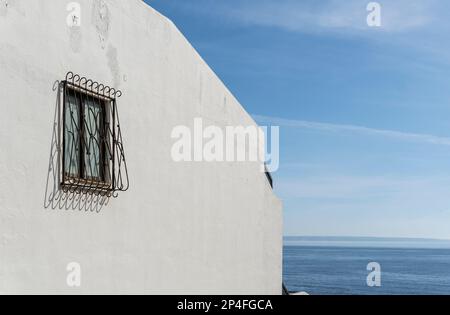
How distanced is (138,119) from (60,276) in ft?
7.51

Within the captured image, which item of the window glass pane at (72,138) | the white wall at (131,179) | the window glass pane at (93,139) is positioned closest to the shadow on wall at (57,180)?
the white wall at (131,179)

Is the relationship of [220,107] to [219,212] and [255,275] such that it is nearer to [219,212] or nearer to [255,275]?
[219,212]

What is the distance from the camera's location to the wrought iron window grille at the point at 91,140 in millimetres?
6891

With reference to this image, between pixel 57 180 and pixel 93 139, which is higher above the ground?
pixel 93 139

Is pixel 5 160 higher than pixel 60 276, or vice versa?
pixel 5 160

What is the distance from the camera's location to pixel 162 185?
8609 millimetres

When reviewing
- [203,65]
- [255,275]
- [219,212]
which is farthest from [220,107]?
[255,275]

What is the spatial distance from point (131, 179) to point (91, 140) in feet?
2.62

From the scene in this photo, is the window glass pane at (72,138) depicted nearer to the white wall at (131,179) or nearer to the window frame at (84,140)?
the window frame at (84,140)

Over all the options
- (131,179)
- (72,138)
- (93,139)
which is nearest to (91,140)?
(93,139)

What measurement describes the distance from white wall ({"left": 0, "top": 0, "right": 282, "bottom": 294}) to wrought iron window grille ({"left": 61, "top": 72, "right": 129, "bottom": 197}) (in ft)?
0.46

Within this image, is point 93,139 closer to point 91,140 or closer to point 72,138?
point 91,140

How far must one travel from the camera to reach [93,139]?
7.34 m
